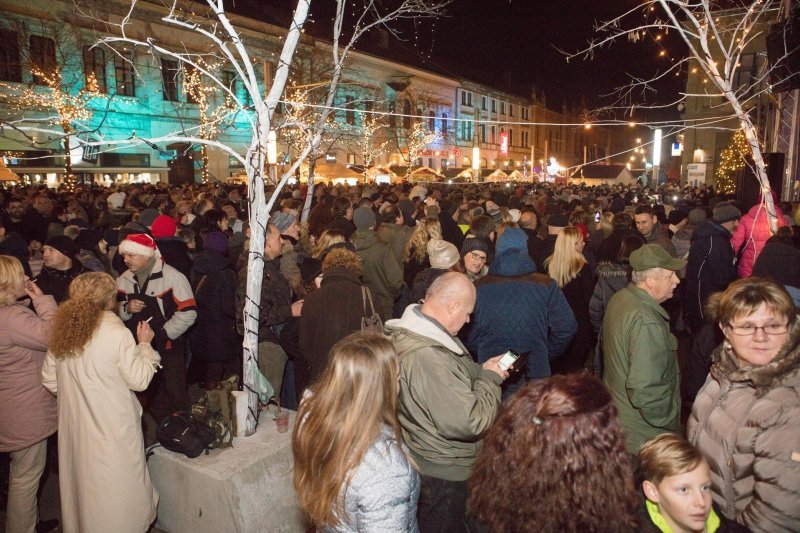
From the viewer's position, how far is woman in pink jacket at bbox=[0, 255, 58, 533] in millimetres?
3785

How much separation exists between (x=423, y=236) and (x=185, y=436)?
4.01 meters

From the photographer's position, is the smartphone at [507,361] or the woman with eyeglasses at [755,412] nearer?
the woman with eyeglasses at [755,412]

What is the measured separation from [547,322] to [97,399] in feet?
10.6

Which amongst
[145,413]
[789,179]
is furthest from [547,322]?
[789,179]

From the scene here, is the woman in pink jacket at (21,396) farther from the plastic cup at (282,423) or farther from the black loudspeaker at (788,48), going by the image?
the black loudspeaker at (788,48)

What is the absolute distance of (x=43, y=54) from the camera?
21.6 meters

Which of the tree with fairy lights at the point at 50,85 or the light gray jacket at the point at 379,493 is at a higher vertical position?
the tree with fairy lights at the point at 50,85

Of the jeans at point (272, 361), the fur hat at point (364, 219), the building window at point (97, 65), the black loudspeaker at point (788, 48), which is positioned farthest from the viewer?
the building window at point (97, 65)

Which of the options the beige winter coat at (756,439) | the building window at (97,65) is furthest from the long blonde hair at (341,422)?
the building window at (97,65)

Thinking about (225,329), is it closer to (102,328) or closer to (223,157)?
(102,328)

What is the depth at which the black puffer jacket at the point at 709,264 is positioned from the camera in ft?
20.9

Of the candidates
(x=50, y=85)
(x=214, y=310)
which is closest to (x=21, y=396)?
(x=214, y=310)

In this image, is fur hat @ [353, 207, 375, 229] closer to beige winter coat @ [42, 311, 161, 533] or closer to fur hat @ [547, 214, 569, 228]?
fur hat @ [547, 214, 569, 228]

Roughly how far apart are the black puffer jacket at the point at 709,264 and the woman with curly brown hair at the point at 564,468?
5203 millimetres
